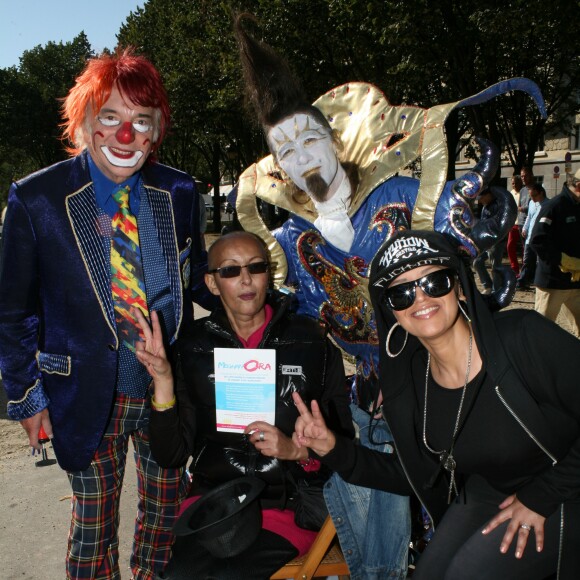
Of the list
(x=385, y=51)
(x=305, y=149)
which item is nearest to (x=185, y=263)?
(x=305, y=149)

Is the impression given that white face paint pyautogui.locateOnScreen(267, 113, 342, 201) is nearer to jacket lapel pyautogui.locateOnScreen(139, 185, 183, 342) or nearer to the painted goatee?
the painted goatee

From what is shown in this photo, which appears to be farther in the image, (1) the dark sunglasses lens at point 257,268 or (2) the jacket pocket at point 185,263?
(2) the jacket pocket at point 185,263

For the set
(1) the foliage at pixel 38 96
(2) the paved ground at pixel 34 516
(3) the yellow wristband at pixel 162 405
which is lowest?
(2) the paved ground at pixel 34 516

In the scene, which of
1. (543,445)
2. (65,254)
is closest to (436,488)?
(543,445)

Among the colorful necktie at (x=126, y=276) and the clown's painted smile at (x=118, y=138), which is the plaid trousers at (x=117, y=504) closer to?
the colorful necktie at (x=126, y=276)

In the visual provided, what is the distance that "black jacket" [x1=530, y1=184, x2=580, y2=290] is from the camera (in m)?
5.94

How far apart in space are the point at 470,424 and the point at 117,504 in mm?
1299

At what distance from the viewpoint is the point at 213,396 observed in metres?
2.23

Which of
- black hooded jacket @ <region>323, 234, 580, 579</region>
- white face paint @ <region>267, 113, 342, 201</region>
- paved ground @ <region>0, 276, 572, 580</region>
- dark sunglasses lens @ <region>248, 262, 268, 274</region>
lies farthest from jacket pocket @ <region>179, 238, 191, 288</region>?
paved ground @ <region>0, 276, 572, 580</region>

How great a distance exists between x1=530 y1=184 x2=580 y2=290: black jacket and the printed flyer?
4.66m

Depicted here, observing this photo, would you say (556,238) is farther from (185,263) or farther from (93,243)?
(93,243)

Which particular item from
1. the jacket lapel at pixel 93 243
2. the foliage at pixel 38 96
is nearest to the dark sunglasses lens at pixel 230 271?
the jacket lapel at pixel 93 243

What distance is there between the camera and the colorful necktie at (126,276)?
216 centimetres

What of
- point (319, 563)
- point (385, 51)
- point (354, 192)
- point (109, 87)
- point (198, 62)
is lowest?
point (319, 563)
